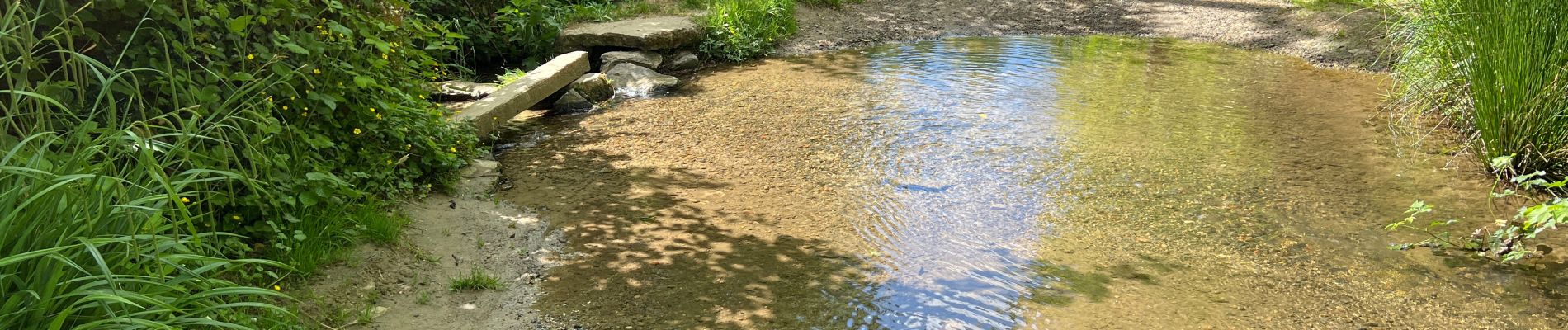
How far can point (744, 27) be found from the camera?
10117 millimetres

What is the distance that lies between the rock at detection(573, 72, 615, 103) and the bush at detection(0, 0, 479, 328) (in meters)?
2.13

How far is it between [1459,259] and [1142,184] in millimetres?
1492

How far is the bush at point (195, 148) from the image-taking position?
2.61 meters

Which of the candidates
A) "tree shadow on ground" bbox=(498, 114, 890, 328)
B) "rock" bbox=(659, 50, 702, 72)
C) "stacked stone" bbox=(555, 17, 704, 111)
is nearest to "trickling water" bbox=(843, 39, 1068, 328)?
"tree shadow on ground" bbox=(498, 114, 890, 328)

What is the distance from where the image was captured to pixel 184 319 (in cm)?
265

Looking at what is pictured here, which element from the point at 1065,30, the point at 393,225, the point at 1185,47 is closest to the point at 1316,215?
the point at 393,225

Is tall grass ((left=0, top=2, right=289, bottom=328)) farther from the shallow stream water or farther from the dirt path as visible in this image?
the dirt path

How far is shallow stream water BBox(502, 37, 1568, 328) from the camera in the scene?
396 centimetres

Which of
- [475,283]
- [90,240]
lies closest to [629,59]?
[475,283]

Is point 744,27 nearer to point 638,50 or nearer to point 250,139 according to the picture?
point 638,50

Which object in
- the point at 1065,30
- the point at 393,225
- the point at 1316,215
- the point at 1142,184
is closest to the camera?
the point at 393,225

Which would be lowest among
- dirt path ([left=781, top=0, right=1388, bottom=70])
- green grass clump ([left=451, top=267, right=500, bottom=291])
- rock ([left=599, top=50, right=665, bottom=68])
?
dirt path ([left=781, top=0, right=1388, bottom=70])

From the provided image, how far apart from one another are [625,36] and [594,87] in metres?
1.28

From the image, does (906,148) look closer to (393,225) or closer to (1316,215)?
(1316,215)
